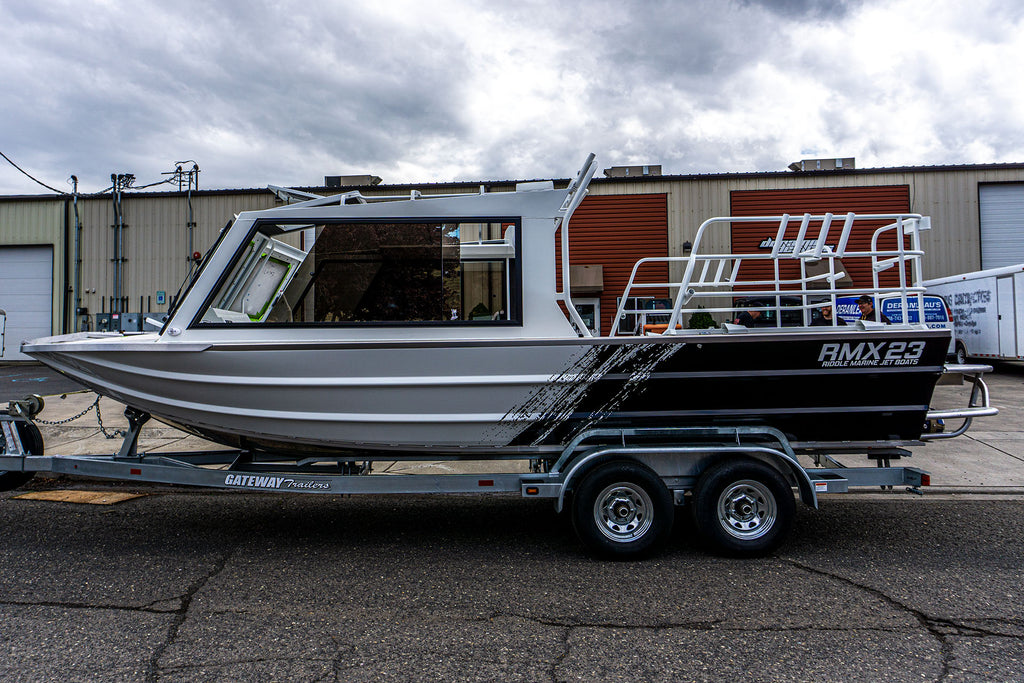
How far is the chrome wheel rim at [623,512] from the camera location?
420 centimetres

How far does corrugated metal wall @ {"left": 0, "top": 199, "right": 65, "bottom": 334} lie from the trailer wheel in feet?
62.4

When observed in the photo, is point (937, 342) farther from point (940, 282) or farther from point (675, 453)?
point (940, 282)

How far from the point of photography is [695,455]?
427 centimetres

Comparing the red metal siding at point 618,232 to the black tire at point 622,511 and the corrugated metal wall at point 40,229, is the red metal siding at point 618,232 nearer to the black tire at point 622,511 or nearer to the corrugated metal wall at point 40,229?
the black tire at point 622,511

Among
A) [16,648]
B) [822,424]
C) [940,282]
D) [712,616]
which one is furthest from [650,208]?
[16,648]

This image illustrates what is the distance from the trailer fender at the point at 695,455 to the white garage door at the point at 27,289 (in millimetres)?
22759

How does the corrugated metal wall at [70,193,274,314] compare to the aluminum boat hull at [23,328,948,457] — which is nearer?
the aluminum boat hull at [23,328,948,457]

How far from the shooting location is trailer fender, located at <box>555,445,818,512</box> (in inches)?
162

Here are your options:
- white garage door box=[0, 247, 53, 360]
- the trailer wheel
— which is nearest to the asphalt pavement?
the trailer wheel

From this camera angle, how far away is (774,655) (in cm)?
299

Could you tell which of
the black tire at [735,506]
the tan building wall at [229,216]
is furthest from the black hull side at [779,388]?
the tan building wall at [229,216]

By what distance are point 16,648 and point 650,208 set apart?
17365mm

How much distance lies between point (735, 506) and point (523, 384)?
1588 millimetres

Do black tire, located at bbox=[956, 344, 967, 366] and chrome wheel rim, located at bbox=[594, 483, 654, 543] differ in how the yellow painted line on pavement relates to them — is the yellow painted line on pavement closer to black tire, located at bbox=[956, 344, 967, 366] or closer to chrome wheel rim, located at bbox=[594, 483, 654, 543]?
chrome wheel rim, located at bbox=[594, 483, 654, 543]
